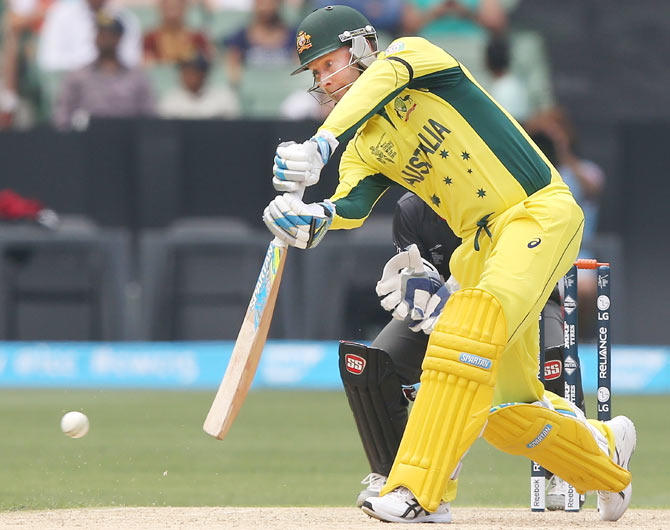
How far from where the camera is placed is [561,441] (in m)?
4.41

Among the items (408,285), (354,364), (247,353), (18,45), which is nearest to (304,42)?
(408,285)

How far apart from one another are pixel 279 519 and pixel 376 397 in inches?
21.5

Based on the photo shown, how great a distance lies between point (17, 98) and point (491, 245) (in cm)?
784

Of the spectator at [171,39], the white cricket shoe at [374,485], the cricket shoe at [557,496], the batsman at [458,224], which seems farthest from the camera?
the spectator at [171,39]

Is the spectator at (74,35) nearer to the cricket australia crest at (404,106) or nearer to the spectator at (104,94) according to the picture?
the spectator at (104,94)

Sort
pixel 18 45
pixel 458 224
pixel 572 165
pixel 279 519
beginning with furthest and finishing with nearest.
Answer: pixel 18 45, pixel 572 165, pixel 279 519, pixel 458 224

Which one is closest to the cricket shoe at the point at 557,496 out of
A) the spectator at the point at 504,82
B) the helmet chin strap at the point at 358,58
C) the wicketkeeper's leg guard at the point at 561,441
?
the wicketkeeper's leg guard at the point at 561,441

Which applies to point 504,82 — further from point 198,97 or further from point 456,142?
point 456,142

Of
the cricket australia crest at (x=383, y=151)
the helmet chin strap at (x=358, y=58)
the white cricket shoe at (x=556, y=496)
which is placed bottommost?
the white cricket shoe at (x=556, y=496)

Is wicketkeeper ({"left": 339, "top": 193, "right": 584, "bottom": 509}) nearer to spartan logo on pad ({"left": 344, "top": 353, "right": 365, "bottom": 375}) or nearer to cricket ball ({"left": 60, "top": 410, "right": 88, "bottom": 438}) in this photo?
spartan logo on pad ({"left": 344, "top": 353, "right": 365, "bottom": 375})

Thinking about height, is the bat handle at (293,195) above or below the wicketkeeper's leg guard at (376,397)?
above

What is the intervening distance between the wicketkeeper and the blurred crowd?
18.6 ft

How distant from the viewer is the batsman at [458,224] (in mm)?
4004

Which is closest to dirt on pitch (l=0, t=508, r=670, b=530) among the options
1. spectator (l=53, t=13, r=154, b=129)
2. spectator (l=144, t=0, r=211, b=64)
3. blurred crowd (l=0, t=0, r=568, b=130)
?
blurred crowd (l=0, t=0, r=568, b=130)
